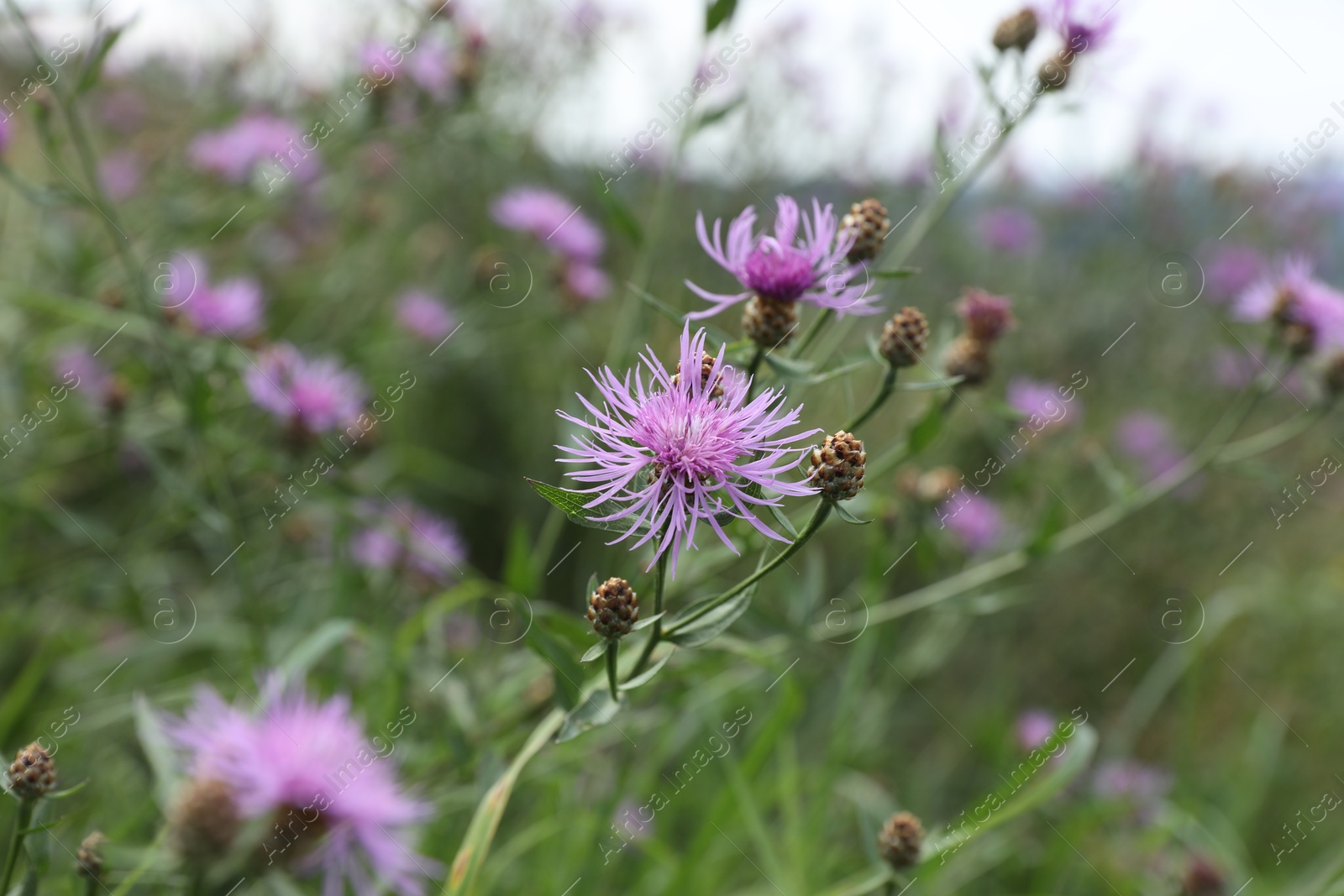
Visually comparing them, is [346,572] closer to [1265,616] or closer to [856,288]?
[856,288]

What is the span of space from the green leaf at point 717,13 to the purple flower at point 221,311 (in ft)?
4.28

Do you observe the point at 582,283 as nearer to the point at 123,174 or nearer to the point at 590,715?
the point at 590,715

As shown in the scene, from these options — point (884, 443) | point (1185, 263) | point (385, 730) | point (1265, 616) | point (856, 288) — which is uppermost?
point (856, 288)

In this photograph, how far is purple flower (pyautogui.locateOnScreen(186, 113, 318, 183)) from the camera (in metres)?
2.65

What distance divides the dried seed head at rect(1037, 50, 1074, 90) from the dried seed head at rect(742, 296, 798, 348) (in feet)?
2.33

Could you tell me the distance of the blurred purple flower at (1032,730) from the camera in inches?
107

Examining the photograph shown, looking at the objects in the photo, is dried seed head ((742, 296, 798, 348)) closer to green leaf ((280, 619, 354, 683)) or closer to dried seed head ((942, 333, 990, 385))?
dried seed head ((942, 333, 990, 385))

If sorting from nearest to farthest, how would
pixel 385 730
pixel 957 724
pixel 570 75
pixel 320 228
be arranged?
pixel 385 730
pixel 957 724
pixel 320 228
pixel 570 75

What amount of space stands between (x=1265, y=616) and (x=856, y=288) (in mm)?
4225

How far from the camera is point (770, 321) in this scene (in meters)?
1.07

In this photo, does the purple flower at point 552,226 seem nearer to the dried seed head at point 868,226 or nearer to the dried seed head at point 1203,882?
the dried seed head at point 868,226

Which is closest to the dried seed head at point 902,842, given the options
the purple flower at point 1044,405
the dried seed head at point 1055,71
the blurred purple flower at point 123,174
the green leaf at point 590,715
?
the green leaf at point 590,715

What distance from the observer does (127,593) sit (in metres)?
2.02

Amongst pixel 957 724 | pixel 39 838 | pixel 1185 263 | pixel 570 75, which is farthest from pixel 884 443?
pixel 39 838
